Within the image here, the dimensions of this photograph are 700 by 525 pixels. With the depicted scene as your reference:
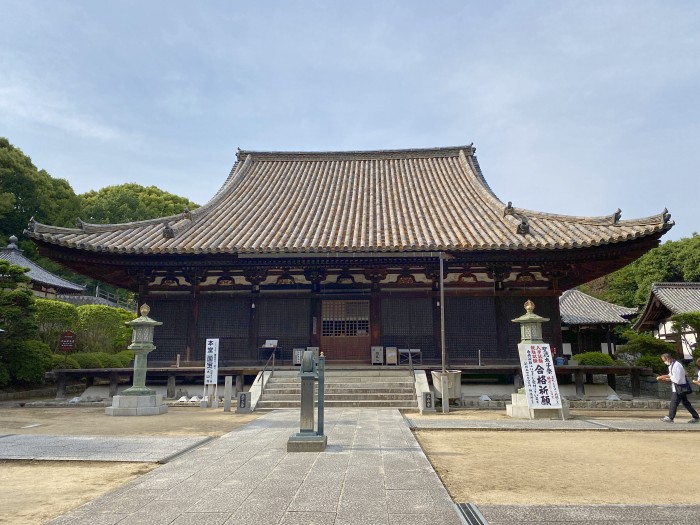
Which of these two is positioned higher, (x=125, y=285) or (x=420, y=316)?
(x=125, y=285)

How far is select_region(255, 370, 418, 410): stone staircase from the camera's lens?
1148 centimetres

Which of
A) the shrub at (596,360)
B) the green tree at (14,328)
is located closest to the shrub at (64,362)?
the green tree at (14,328)

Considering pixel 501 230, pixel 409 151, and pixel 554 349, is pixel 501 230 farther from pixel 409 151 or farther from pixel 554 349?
pixel 409 151

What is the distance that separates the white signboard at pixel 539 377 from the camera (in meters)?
9.90

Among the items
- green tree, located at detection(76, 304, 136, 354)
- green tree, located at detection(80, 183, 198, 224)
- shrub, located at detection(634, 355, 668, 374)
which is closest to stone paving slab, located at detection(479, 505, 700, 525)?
shrub, located at detection(634, 355, 668, 374)

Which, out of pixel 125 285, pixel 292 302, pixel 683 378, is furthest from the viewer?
pixel 125 285

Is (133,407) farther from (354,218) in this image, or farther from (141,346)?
(354,218)

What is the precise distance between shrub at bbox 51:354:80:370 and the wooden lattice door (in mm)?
9737

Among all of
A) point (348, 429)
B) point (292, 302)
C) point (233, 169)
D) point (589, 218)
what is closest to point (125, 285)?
point (292, 302)

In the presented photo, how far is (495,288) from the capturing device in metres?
14.5

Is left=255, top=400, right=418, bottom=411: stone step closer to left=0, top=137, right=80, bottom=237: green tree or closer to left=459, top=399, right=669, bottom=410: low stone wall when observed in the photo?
left=459, top=399, right=669, bottom=410: low stone wall

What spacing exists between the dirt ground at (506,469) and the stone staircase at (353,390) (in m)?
2.73

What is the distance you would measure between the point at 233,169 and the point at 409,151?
8.97 m

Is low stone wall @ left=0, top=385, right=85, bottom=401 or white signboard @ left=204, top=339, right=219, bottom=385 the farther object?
low stone wall @ left=0, top=385, right=85, bottom=401
